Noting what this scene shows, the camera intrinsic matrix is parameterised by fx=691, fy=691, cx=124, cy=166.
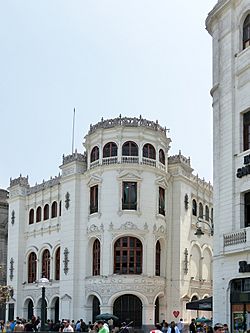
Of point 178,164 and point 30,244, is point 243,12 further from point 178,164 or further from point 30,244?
point 30,244

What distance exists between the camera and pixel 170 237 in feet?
162

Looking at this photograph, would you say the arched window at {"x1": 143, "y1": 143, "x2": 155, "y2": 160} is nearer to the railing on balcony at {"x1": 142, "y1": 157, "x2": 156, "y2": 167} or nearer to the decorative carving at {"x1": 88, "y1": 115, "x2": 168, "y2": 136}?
the railing on balcony at {"x1": 142, "y1": 157, "x2": 156, "y2": 167}

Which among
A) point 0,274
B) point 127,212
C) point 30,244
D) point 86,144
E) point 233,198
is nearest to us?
point 233,198

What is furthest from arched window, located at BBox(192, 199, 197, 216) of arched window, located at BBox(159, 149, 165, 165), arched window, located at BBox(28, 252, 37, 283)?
arched window, located at BBox(28, 252, 37, 283)

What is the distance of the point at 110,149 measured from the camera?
4791cm

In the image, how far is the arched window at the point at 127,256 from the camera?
46.6 m

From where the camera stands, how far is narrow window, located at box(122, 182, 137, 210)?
47250 millimetres

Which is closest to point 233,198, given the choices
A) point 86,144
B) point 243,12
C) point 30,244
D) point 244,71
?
point 244,71

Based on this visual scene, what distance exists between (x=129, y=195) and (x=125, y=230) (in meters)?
2.48

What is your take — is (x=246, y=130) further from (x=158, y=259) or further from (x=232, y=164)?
(x=158, y=259)

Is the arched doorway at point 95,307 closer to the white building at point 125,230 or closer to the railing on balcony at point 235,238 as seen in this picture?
the white building at point 125,230

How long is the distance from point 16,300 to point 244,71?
34.9 meters

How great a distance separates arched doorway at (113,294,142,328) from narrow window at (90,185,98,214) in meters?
6.40

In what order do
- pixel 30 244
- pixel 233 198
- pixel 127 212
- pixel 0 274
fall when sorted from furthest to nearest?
pixel 0 274
pixel 30 244
pixel 127 212
pixel 233 198
